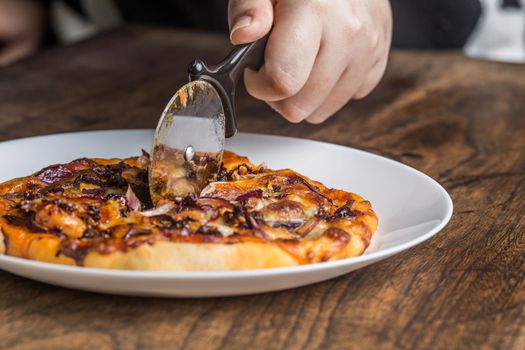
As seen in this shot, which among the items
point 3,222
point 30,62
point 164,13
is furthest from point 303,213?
point 164,13

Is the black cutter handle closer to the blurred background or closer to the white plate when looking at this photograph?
the white plate

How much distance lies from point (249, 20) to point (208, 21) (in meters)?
2.25

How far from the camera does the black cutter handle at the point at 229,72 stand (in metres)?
1.50

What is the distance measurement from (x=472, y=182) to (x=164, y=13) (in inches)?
97.3

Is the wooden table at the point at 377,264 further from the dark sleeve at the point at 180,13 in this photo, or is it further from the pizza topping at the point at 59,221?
the dark sleeve at the point at 180,13

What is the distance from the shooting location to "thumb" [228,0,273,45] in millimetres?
1582

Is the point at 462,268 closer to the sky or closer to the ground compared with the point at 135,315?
closer to the ground

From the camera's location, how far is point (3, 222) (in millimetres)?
1255

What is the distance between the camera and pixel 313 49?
1.72m

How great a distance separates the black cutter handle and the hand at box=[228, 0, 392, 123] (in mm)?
30

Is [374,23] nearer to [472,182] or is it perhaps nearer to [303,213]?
[472,182]

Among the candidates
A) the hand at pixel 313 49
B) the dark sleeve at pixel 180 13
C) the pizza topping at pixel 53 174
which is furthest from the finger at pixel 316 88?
the dark sleeve at pixel 180 13

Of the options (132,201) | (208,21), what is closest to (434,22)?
(208,21)

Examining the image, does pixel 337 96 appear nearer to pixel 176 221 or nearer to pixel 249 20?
pixel 249 20
